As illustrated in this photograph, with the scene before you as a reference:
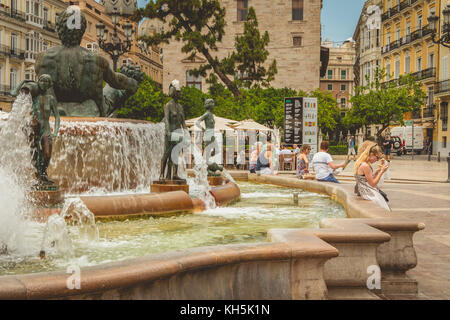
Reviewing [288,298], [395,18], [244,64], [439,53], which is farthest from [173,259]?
[395,18]

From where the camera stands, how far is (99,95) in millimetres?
9094

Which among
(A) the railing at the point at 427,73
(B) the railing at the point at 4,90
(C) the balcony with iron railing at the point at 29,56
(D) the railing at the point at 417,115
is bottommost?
(D) the railing at the point at 417,115

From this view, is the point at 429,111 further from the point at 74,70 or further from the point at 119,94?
the point at 74,70

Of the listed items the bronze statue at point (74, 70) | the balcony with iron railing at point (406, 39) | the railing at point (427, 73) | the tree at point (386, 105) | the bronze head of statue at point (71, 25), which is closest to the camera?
the bronze head of statue at point (71, 25)

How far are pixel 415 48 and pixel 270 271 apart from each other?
50.5 m

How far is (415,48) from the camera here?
1941 inches

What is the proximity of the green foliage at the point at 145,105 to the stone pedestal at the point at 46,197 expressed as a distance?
22139mm

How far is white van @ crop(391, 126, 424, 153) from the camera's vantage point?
1778 inches

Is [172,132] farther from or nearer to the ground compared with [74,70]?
nearer to the ground

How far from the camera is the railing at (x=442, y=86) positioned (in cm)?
4291

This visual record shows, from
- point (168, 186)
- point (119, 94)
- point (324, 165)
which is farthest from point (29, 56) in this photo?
point (168, 186)

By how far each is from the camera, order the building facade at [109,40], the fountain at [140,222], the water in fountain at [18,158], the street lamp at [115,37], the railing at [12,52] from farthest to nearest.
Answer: the building facade at [109,40]
the railing at [12,52]
the street lamp at [115,37]
the water in fountain at [18,158]
the fountain at [140,222]

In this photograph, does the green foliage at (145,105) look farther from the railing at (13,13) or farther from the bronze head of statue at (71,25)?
the railing at (13,13)

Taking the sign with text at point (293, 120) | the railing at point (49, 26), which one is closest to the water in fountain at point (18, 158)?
the sign with text at point (293, 120)
